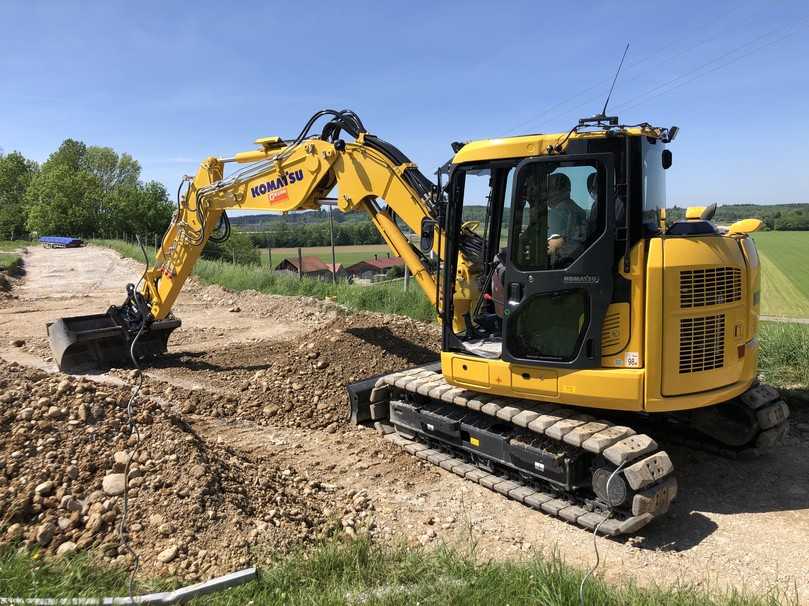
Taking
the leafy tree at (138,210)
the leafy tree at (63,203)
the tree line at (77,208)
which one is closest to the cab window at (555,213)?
the tree line at (77,208)

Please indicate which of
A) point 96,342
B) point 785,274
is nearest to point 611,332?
point 96,342

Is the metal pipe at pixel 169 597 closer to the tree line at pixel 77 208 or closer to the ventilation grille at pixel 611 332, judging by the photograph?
the ventilation grille at pixel 611 332

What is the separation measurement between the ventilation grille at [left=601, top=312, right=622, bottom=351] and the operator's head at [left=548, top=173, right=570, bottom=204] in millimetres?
983

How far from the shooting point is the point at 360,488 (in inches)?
210

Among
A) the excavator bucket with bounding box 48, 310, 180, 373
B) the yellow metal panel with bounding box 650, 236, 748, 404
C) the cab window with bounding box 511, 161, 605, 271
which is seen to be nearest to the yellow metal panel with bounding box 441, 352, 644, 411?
the yellow metal panel with bounding box 650, 236, 748, 404

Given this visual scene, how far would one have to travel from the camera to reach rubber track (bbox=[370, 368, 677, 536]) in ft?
14.3

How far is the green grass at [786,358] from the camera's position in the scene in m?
7.40

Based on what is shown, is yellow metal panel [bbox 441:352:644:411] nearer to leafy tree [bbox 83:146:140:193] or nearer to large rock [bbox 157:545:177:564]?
large rock [bbox 157:545:177:564]

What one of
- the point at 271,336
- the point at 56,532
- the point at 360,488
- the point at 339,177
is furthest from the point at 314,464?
the point at 271,336

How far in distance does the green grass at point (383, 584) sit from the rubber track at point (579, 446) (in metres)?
0.68

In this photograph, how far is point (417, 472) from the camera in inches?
222

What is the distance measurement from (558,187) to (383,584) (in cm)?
309

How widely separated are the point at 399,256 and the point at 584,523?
130 inches

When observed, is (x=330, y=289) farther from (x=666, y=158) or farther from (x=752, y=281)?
(x=752, y=281)
